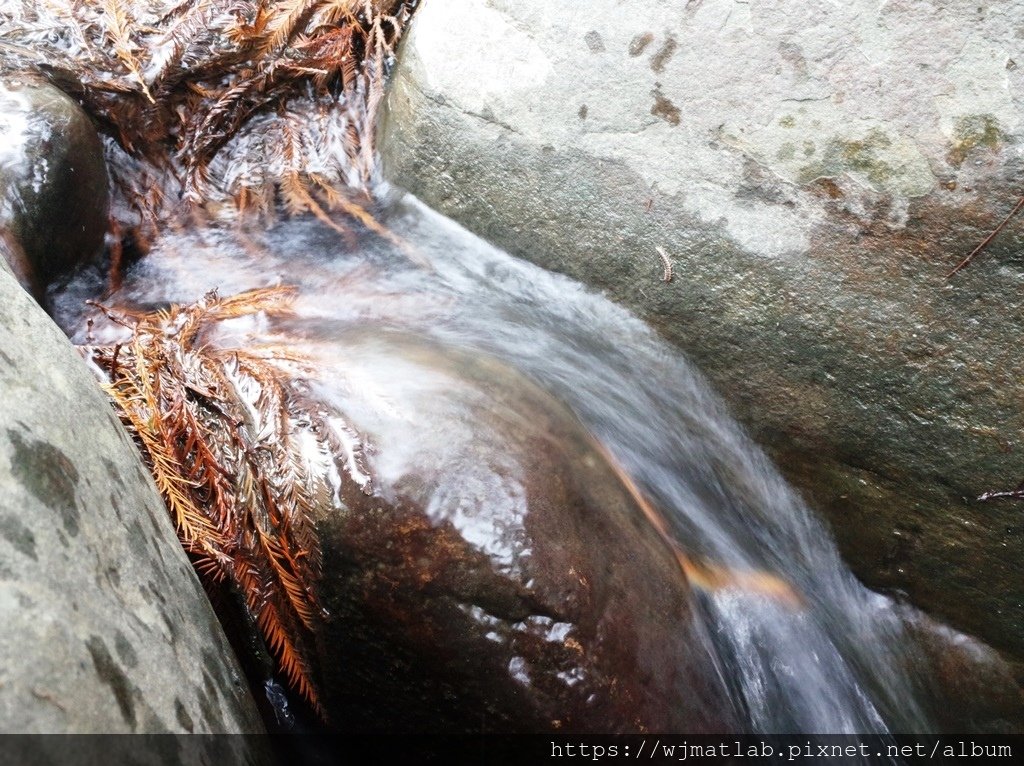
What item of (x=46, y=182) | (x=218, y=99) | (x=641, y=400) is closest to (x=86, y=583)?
(x=641, y=400)

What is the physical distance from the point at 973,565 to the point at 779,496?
66cm

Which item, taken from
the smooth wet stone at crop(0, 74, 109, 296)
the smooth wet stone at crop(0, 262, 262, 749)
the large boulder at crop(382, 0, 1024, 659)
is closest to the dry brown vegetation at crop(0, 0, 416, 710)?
the smooth wet stone at crop(0, 74, 109, 296)

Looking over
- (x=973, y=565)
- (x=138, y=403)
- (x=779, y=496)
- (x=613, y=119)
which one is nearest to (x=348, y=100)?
(x=613, y=119)

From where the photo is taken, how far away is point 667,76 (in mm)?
2662

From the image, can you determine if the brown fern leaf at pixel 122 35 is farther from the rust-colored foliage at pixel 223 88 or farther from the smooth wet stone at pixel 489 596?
the smooth wet stone at pixel 489 596

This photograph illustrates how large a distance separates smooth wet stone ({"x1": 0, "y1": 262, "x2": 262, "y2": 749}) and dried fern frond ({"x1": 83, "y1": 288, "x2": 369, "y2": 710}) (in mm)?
255

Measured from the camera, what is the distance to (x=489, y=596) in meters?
1.86

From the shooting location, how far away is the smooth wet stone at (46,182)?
278cm

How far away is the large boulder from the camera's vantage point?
2289mm

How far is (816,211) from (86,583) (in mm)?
2240

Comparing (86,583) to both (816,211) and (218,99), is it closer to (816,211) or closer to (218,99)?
(816,211)

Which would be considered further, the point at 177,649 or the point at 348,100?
the point at 348,100

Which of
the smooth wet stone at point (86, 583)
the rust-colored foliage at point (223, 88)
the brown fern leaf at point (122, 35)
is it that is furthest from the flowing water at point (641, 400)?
the smooth wet stone at point (86, 583)

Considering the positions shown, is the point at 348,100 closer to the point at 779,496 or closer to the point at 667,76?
the point at 667,76
